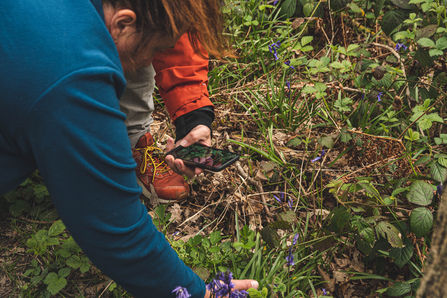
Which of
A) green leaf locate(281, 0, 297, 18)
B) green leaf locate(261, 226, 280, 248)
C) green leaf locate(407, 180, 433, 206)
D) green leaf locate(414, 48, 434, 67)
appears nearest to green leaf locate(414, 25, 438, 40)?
green leaf locate(414, 48, 434, 67)

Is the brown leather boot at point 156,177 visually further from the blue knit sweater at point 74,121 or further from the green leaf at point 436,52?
the green leaf at point 436,52

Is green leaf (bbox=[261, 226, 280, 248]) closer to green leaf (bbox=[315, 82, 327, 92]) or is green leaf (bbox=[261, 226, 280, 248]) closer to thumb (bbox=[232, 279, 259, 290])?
thumb (bbox=[232, 279, 259, 290])

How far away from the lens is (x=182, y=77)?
5.75 ft

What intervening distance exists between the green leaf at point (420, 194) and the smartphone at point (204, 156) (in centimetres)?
83

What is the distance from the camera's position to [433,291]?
2.26ft

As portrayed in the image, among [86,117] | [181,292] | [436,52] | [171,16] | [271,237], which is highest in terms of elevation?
[171,16]

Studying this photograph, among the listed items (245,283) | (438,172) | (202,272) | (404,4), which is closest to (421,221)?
(438,172)

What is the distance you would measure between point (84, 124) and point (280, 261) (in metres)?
1.06

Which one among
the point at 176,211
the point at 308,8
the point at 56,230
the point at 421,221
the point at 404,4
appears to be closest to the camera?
the point at 421,221

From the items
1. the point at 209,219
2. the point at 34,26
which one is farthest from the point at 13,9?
the point at 209,219

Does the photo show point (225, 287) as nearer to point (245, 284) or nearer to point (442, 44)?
point (245, 284)

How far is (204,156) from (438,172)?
1090mm

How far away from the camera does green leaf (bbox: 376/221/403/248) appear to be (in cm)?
121

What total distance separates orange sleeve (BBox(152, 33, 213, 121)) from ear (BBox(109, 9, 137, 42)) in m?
0.83
